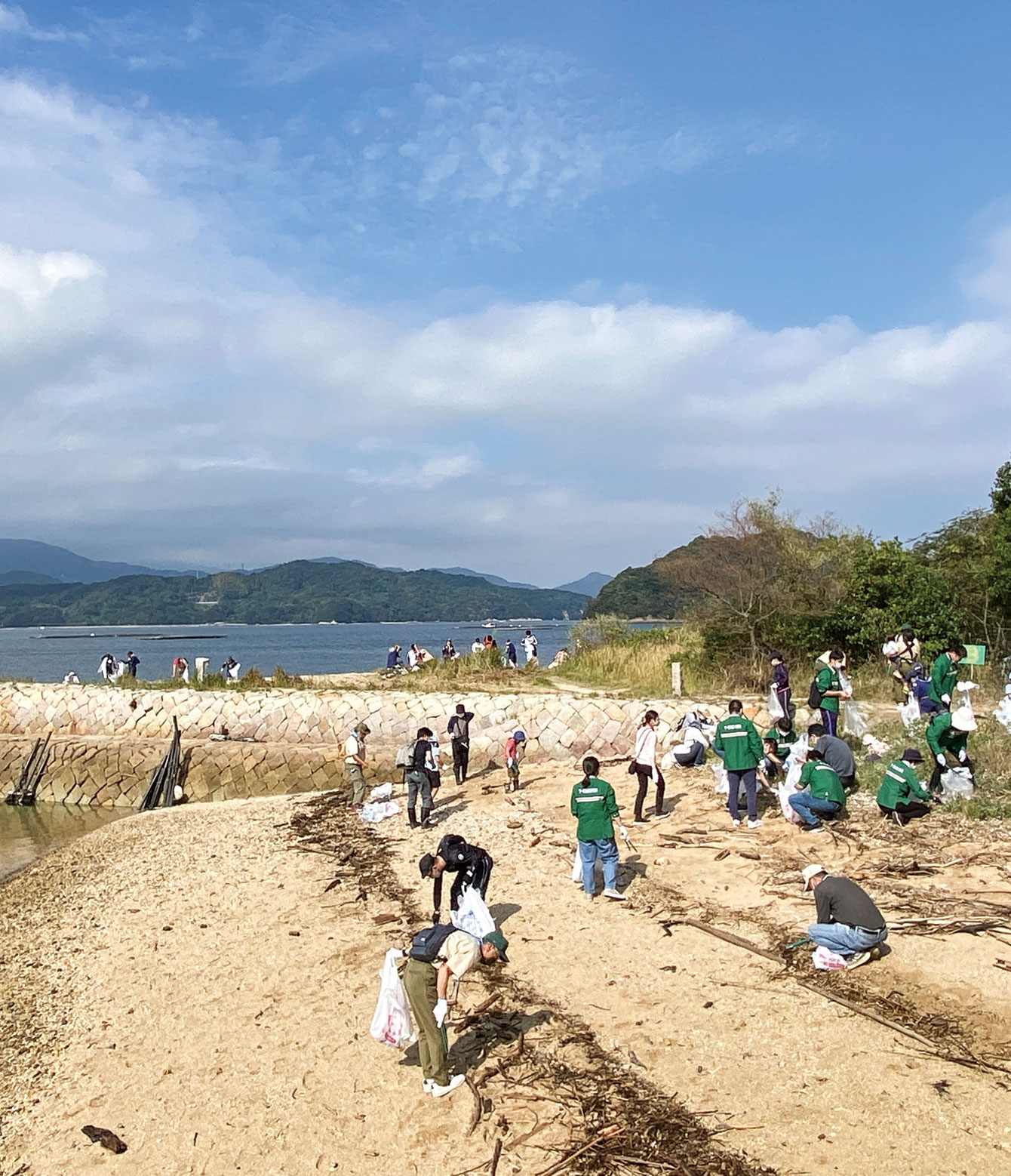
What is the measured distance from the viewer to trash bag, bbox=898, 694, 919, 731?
47.1 feet

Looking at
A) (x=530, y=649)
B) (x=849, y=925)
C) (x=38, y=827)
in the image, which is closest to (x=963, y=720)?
(x=849, y=925)

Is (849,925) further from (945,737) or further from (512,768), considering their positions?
(512,768)

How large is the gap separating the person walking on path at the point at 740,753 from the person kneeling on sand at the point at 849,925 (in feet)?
13.3

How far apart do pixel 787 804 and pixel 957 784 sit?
7.21ft

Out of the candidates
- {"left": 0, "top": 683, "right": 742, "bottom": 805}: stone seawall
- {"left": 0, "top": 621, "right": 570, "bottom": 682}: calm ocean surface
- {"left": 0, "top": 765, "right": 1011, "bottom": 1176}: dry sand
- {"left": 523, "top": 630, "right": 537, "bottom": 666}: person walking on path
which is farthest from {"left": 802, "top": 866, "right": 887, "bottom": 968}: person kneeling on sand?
{"left": 0, "top": 621, "right": 570, "bottom": 682}: calm ocean surface

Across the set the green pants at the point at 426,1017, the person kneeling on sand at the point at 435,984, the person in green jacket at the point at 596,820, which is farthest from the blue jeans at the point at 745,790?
the green pants at the point at 426,1017

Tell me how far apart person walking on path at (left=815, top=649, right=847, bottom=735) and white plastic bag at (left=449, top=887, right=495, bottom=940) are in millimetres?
8657

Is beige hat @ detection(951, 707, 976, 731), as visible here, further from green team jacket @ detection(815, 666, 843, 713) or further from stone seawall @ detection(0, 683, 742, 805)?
stone seawall @ detection(0, 683, 742, 805)

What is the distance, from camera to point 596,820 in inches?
376

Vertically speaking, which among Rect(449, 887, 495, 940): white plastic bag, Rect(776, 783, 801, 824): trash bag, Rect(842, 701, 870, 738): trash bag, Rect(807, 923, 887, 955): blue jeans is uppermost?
Rect(842, 701, 870, 738): trash bag

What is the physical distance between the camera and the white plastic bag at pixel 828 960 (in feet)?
24.7

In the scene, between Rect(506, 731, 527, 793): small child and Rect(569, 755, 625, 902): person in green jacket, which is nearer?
Rect(569, 755, 625, 902): person in green jacket

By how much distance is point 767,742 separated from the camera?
13.6 m

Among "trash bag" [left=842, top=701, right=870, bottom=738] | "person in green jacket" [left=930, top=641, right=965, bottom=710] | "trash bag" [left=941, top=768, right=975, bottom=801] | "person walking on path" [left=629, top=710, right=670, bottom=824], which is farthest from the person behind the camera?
"trash bag" [left=842, top=701, right=870, bottom=738]
